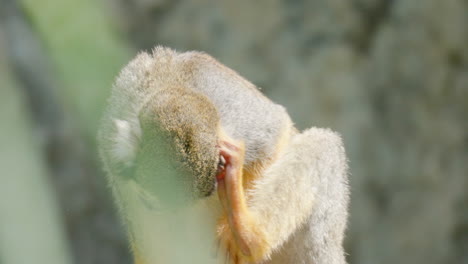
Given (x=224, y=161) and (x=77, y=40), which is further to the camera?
(x=224, y=161)

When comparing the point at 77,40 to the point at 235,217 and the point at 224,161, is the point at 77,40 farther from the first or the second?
the point at 235,217

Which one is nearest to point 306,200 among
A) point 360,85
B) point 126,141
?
point 126,141

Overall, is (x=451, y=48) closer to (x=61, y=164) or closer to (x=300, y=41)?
(x=300, y=41)

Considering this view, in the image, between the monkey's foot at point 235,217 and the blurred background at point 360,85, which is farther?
the blurred background at point 360,85

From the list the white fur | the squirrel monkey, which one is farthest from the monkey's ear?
the white fur

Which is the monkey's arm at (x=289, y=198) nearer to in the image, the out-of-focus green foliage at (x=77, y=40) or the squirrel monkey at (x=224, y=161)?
the squirrel monkey at (x=224, y=161)

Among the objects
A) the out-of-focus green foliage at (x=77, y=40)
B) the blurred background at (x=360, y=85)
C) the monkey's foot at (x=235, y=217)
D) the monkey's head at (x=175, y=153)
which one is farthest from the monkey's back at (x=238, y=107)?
the blurred background at (x=360, y=85)

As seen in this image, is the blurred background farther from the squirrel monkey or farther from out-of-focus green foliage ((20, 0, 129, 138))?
out-of-focus green foliage ((20, 0, 129, 138))
